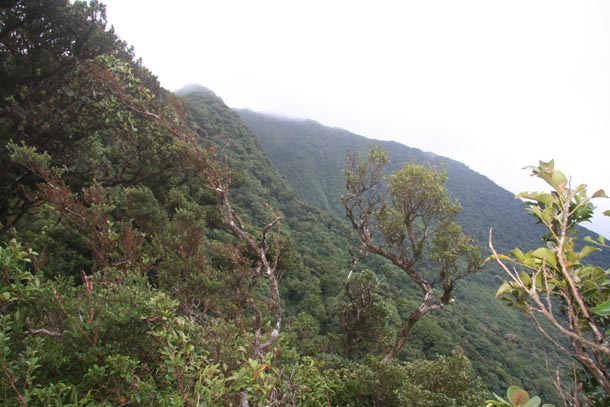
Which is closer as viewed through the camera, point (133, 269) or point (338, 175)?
point (133, 269)

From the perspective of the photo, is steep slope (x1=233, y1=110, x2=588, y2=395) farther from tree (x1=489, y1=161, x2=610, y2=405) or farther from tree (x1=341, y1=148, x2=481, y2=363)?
tree (x1=341, y1=148, x2=481, y2=363)

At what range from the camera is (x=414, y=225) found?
37.4 feet

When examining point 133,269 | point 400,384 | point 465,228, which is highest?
point 133,269

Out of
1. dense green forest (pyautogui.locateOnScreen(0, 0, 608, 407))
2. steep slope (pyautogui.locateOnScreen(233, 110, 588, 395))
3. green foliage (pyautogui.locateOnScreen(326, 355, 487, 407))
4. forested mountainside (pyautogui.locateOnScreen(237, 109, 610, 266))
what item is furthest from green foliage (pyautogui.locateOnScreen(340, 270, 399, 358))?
forested mountainside (pyautogui.locateOnScreen(237, 109, 610, 266))

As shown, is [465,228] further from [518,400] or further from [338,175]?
[518,400]

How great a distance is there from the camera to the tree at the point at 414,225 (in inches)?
381

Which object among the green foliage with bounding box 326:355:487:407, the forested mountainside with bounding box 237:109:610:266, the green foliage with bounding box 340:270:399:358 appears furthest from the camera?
the forested mountainside with bounding box 237:109:610:266

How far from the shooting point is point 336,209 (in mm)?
76000

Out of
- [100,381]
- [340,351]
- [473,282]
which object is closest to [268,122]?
[473,282]

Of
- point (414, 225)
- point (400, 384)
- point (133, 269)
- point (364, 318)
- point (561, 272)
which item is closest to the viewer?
point (561, 272)

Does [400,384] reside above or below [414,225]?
below

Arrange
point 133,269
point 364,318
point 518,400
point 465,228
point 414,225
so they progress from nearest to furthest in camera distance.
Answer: point 518,400 → point 133,269 → point 414,225 → point 364,318 → point 465,228

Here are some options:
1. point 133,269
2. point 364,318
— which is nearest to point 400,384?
point 133,269

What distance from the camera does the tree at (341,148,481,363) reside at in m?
9.67
